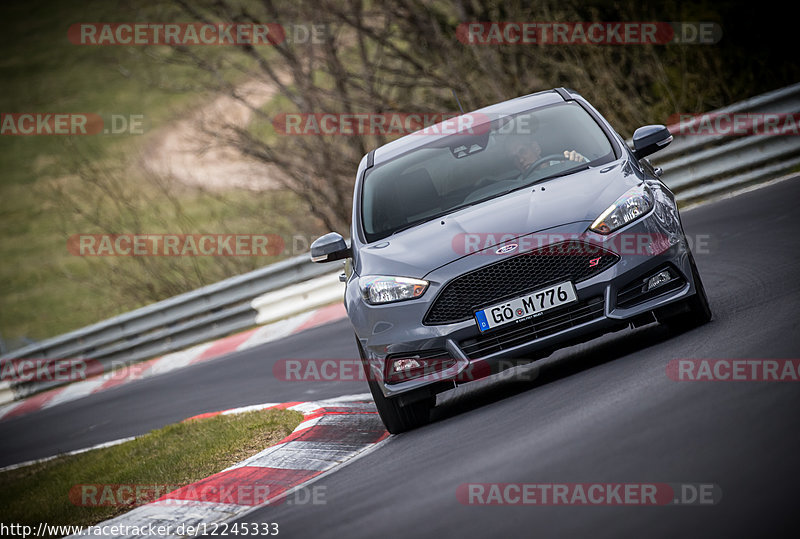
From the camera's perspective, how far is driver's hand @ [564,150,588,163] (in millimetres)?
7648

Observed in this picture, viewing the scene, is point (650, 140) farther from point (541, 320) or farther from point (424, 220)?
point (541, 320)

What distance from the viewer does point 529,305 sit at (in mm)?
6645

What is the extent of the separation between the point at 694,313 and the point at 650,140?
1.30 metres

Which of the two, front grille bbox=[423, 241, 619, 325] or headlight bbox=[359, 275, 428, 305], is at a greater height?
headlight bbox=[359, 275, 428, 305]

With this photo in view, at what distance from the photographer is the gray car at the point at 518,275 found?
6648 mm

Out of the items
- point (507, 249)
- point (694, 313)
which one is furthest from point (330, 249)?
point (694, 313)

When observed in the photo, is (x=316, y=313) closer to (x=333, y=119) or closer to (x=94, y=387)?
(x=94, y=387)

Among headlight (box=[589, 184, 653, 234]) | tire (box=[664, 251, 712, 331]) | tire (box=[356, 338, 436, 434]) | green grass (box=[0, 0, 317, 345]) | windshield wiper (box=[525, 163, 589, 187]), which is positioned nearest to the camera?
headlight (box=[589, 184, 653, 234])

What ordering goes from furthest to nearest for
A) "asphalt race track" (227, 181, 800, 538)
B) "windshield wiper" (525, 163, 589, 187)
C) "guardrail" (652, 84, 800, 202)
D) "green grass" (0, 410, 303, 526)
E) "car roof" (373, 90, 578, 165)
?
1. "guardrail" (652, 84, 800, 202)
2. "car roof" (373, 90, 578, 165)
3. "green grass" (0, 410, 303, 526)
4. "windshield wiper" (525, 163, 589, 187)
5. "asphalt race track" (227, 181, 800, 538)

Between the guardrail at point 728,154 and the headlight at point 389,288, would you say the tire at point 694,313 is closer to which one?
the headlight at point 389,288

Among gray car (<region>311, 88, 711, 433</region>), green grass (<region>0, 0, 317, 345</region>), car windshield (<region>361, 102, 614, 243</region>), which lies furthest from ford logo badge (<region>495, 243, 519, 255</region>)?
green grass (<region>0, 0, 317, 345</region>)

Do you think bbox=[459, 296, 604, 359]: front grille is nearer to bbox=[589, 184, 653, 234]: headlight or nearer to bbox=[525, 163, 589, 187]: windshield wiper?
bbox=[589, 184, 653, 234]: headlight

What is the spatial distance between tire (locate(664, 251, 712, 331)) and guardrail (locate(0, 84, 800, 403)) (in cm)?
761

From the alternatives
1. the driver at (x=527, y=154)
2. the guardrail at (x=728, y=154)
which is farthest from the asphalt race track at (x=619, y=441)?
the guardrail at (x=728, y=154)
